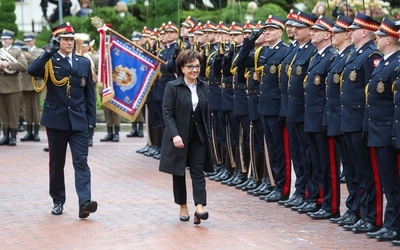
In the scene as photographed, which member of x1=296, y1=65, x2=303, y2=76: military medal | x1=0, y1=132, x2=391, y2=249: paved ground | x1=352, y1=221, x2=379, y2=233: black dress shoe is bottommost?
x1=0, y1=132, x2=391, y2=249: paved ground

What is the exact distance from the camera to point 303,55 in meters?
13.1

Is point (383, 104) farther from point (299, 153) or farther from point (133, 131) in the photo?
point (133, 131)

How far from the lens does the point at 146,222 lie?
40.8 ft

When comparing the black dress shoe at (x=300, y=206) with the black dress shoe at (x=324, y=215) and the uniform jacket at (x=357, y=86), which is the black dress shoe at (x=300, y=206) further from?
the uniform jacket at (x=357, y=86)

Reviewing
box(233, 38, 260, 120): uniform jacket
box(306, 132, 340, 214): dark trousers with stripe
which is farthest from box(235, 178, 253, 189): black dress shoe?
box(306, 132, 340, 214): dark trousers with stripe

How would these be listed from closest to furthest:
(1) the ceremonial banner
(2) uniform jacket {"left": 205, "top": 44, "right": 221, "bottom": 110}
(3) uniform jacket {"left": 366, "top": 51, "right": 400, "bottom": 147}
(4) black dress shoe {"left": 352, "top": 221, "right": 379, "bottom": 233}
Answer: (3) uniform jacket {"left": 366, "top": 51, "right": 400, "bottom": 147} < (4) black dress shoe {"left": 352, "top": 221, "right": 379, "bottom": 233} < (2) uniform jacket {"left": 205, "top": 44, "right": 221, "bottom": 110} < (1) the ceremonial banner

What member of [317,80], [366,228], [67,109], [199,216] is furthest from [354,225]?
[67,109]

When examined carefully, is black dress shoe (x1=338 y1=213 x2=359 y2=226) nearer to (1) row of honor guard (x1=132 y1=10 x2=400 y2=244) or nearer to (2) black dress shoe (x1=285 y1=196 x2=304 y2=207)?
(1) row of honor guard (x1=132 y1=10 x2=400 y2=244)

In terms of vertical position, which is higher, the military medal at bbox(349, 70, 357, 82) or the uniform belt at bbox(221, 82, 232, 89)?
the military medal at bbox(349, 70, 357, 82)

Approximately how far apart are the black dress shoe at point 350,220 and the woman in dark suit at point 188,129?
140cm

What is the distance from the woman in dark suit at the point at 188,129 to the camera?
40.0 ft

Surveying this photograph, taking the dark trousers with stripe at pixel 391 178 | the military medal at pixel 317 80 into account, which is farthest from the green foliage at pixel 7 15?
the dark trousers with stripe at pixel 391 178

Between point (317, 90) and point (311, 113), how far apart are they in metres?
0.25

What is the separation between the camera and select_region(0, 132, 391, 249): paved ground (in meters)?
11.1
